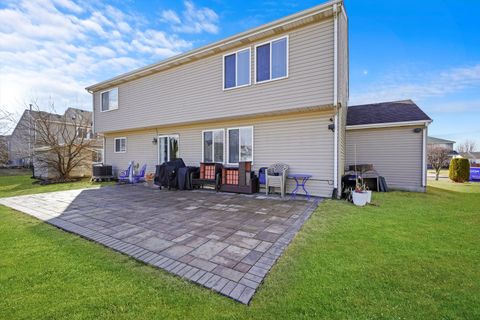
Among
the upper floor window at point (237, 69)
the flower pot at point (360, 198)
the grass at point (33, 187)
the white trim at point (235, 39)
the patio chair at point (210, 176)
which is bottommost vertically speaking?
the grass at point (33, 187)

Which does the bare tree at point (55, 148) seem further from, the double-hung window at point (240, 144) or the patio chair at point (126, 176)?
the double-hung window at point (240, 144)

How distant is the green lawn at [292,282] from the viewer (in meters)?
1.77

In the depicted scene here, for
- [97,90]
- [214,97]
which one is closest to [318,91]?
[214,97]

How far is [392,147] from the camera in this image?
894 cm

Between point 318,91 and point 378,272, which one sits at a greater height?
point 318,91

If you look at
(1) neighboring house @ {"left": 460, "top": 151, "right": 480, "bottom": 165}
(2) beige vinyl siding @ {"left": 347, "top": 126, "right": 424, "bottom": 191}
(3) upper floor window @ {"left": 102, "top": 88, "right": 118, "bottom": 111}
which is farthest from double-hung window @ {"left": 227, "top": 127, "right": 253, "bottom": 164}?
(1) neighboring house @ {"left": 460, "top": 151, "right": 480, "bottom": 165}

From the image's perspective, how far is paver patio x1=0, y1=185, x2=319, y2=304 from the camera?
8.02 feet

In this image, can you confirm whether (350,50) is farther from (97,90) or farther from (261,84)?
(97,90)

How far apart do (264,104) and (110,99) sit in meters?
9.44

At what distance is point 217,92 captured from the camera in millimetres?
7922

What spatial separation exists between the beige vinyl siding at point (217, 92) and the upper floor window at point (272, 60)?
17 centimetres

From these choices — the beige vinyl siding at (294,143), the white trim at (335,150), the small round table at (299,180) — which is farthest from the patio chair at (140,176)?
the white trim at (335,150)

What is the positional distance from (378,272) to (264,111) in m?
5.50

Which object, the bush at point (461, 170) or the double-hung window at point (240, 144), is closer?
the double-hung window at point (240, 144)
